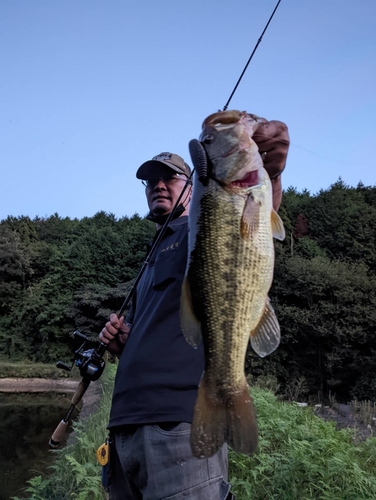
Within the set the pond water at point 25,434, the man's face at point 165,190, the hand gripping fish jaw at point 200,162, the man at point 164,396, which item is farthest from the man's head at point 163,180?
the pond water at point 25,434

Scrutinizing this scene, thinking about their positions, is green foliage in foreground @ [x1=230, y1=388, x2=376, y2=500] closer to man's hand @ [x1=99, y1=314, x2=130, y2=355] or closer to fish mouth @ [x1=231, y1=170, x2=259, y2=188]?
man's hand @ [x1=99, y1=314, x2=130, y2=355]

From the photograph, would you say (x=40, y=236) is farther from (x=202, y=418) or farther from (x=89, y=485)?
(x=202, y=418)

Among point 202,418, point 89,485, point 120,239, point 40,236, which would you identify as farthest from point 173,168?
point 40,236

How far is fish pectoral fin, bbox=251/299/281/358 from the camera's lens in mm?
1525

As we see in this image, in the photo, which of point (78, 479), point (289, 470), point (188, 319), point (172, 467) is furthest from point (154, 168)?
point (78, 479)

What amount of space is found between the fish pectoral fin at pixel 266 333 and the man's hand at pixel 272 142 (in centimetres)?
56

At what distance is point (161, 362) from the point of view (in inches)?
78.2

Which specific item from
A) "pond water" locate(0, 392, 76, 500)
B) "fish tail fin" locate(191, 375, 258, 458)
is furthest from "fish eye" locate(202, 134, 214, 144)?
"pond water" locate(0, 392, 76, 500)

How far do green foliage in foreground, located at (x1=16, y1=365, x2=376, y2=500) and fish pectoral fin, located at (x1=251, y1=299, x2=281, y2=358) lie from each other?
2324 millimetres

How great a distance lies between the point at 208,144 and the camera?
1574mm

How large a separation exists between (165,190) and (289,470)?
2836 millimetres

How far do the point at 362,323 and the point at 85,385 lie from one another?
1726 centimetres

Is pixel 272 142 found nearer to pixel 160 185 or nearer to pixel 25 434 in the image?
pixel 160 185

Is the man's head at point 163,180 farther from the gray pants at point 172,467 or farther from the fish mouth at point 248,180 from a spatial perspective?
the gray pants at point 172,467
